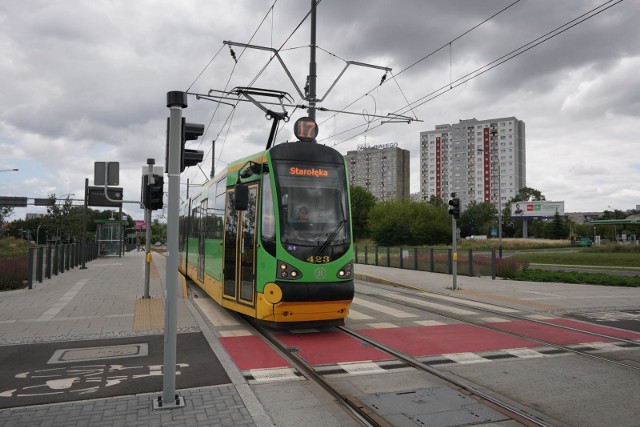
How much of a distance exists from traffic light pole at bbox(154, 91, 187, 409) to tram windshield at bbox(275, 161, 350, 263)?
3183 millimetres

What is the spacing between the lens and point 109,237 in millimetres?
37656

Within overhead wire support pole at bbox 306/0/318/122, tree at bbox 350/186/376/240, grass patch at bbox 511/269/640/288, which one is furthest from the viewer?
tree at bbox 350/186/376/240

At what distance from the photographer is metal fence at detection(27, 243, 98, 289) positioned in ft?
52.0

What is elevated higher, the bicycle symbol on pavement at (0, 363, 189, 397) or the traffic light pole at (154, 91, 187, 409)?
the traffic light pole at (154, 91, 187, 409)

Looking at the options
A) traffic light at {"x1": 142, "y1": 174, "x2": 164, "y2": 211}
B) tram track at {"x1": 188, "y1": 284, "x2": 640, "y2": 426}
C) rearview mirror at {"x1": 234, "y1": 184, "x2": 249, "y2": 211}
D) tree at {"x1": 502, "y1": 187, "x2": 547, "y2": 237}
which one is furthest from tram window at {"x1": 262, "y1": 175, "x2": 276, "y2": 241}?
tree at {"x1": 502, "y1": 187, "x2": 547, "y2": 237}

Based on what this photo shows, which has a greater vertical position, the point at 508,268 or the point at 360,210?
the point at 360,210

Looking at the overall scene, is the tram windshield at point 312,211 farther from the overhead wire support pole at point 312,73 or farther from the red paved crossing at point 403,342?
the overhead wire support pole at point 312,73

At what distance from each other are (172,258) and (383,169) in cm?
13882

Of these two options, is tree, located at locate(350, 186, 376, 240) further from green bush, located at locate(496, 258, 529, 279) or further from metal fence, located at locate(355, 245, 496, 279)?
green bush, located at locate(496, 258, 529, 279)

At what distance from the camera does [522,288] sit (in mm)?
18188

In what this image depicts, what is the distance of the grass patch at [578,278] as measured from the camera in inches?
787

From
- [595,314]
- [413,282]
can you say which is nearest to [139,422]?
[595,314]

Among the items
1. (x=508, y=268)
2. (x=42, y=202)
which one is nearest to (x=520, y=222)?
(x=42, y=202)

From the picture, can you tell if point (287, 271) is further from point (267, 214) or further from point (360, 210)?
point (360, 210)
